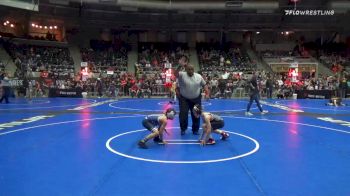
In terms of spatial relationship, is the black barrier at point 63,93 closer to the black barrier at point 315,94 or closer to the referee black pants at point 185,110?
the black barrier at point 315,94

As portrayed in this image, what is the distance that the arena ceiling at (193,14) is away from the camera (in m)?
28.8

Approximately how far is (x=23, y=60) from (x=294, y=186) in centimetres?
2679

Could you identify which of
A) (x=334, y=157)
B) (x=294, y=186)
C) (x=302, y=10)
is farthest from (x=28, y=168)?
(x=302, y=10)

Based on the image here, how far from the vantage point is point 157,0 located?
29328mm

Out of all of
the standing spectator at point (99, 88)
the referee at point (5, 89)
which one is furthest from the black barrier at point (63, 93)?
the referee at point (5, 89)

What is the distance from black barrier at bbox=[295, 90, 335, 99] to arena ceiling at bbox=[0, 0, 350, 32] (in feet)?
30.7

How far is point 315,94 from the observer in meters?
22.9

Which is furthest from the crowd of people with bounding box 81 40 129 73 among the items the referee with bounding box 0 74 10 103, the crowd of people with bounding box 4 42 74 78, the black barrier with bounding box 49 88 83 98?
the referee with bounding box 0 74 10 103

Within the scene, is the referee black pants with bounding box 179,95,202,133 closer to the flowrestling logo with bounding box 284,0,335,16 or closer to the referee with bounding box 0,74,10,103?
the referee with bounding box 0,74,10,103

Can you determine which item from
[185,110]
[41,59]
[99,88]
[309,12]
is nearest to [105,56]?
[41,59]

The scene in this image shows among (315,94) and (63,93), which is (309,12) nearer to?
(315,94)

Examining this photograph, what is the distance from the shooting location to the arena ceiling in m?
28.8

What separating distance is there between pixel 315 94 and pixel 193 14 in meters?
13.8

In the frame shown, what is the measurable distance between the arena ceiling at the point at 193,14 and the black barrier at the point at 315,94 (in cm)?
936
